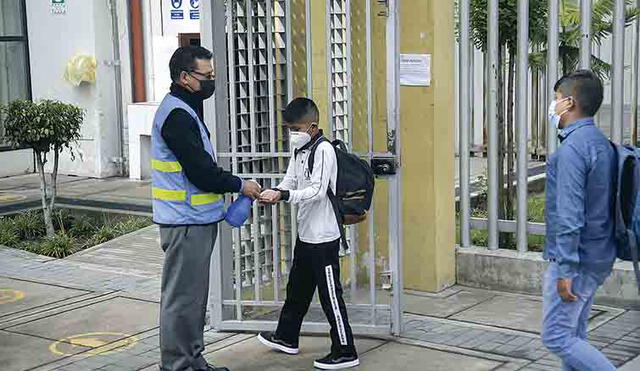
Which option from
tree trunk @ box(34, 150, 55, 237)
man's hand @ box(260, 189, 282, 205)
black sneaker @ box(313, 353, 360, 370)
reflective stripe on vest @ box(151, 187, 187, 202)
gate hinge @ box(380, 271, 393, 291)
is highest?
reflective stripe on vest @ box(151, 187, 187, 202)

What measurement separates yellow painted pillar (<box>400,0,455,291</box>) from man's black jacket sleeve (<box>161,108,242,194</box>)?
2.48 metres

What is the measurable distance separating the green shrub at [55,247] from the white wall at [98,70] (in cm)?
448

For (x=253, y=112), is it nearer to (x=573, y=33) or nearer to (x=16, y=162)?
(x=573, y=33)

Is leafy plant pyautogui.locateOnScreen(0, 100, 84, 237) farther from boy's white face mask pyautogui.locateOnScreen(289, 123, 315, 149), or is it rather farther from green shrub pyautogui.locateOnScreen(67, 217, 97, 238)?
boy's white face mask pyautogui.locateOnScreen(289, 123, 315, 149)

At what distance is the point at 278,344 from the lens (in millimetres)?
6328

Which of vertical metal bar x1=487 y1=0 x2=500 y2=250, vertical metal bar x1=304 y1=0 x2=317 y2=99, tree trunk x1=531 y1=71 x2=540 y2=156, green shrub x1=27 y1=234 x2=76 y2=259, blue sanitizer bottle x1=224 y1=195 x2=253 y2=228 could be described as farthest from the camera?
green shrub x1=27 y1=234 x2=76 y2=259

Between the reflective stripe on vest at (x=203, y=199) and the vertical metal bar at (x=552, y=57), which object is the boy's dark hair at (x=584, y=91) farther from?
the vertical metal bar at (x=552, y=57)

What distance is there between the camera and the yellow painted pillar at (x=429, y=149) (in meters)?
7.57

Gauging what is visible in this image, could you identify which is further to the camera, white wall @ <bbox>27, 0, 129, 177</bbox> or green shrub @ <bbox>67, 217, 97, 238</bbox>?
white wall @ <bbox>27, 0, 129, 177</bbox>

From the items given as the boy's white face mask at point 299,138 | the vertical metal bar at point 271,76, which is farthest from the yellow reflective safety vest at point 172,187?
the vertical metal bar at point 271,76

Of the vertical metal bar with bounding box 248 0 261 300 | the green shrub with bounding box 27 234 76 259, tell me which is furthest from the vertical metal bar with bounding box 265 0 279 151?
the green shrub with bounding box 27 234 76 259

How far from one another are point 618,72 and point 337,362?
10.2 feet

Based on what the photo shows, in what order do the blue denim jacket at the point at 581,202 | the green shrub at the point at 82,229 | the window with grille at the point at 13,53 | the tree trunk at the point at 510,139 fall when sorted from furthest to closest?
the window with grille at the point at 13,53, the green shrub at the point at 82,229, the tree trunk at the point at 510,139, the blue denim jacket at the point at 581,202

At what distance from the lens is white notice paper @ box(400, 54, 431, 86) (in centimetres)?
757
